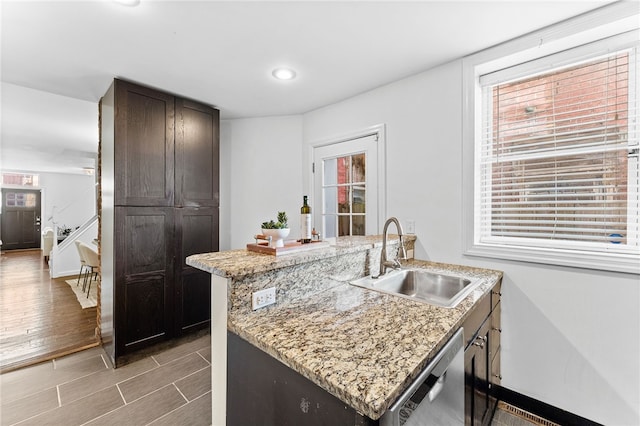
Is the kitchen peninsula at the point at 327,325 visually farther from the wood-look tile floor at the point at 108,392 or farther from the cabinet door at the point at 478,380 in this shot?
the wood-look tile floor at the point at 108,392

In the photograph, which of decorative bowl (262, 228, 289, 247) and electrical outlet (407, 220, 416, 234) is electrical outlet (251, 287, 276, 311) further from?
electrical outlet (407, 220, 416, 234)

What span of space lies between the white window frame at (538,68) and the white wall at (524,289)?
2.4 inches

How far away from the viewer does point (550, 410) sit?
1.78m

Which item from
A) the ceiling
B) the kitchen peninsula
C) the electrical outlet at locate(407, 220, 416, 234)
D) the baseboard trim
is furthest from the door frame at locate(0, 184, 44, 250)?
the baseboard trim

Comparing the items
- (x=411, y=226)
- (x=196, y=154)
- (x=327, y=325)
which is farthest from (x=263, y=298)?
(x=196, y=154)

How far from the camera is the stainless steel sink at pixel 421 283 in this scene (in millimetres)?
1730

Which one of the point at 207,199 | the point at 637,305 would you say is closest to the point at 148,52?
the point at 207,199

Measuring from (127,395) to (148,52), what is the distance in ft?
8.17

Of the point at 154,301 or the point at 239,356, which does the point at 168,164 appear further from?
the point at 239,356

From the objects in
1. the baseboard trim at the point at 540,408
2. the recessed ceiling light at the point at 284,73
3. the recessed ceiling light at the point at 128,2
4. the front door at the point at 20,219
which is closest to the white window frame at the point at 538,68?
the baseboard trim at the point at 540,408

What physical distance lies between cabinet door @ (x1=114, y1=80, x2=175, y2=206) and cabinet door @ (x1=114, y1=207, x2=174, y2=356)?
0.47ft

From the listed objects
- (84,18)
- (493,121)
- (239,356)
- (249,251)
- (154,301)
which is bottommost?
(154,301)

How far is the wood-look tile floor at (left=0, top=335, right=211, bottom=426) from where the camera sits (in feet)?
5.86

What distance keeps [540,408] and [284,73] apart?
307cm
